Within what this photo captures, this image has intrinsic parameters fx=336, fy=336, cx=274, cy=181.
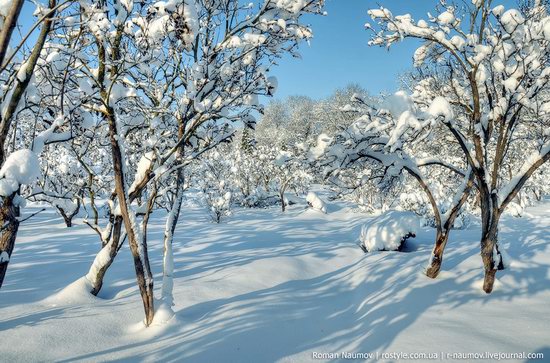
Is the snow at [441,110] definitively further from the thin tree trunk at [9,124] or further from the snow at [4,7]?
the snow at [4,7]

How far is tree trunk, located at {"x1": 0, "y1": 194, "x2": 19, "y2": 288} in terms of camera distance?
3125 mm

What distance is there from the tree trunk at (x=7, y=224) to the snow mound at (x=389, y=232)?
845 centimetres

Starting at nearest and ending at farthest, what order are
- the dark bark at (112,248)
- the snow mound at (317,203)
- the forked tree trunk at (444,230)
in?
1. the dark bark at (112,248)
2. the forked tree trunk at (444,230)
3. the snow mound at (317,203)

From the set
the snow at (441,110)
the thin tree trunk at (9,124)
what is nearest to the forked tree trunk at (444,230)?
the snow at (441,110)

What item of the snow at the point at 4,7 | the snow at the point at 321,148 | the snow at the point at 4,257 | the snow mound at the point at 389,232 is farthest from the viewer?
the snow mound at the point at 389,232

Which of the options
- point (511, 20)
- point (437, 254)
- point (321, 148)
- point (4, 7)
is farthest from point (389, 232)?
point (4, 7)

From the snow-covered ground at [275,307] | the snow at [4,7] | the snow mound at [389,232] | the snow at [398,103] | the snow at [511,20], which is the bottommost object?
the snow-covered ground at [275,307]

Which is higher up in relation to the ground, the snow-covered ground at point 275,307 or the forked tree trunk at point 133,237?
the forked tree trunk at point 133,237

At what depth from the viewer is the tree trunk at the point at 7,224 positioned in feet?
10.3

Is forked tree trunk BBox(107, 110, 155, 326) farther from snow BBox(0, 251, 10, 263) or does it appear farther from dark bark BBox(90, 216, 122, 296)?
snow BBox(0, 251, 10, 263)

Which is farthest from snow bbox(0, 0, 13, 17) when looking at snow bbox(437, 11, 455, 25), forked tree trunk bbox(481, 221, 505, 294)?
forked tree trunk bbox(481, 221, 505, 294)

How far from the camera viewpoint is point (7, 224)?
3100mm

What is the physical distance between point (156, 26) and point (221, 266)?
538 centimetres

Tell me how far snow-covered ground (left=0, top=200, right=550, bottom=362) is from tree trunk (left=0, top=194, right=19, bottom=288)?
1021 mm
